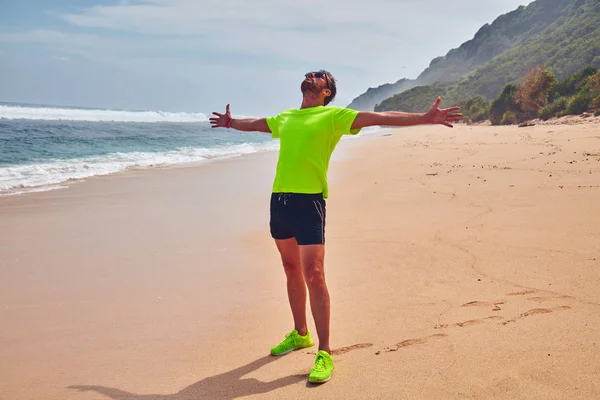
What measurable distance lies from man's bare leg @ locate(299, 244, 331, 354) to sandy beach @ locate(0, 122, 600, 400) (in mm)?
236

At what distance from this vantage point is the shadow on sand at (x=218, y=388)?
9.52 feet

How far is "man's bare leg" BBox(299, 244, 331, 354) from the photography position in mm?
3189

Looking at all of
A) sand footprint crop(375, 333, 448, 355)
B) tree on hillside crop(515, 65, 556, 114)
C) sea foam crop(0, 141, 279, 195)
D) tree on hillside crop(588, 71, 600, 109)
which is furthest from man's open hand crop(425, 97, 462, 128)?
tree on hillside crop(515, 65, 556, 114)

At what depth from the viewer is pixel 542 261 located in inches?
187

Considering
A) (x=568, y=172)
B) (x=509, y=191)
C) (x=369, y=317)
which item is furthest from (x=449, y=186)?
(x=369, y=317)

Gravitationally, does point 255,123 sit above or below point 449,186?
above

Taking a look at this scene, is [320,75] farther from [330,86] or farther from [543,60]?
[543,60]

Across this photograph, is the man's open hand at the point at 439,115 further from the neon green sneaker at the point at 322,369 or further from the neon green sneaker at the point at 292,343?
the neon green sneaker at the point at 292,343

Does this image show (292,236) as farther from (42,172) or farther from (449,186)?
(42,172)

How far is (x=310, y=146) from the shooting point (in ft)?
10.5

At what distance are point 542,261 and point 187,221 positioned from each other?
4.82m

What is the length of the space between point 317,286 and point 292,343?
557 mm

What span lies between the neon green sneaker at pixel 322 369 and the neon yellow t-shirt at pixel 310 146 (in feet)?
3.25

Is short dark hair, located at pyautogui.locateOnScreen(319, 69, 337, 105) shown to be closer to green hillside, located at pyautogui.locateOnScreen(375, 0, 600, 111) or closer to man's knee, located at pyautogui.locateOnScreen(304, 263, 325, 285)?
man's knee, located at pyautogui.locateOnScreen(304, 263, 325, 285)
